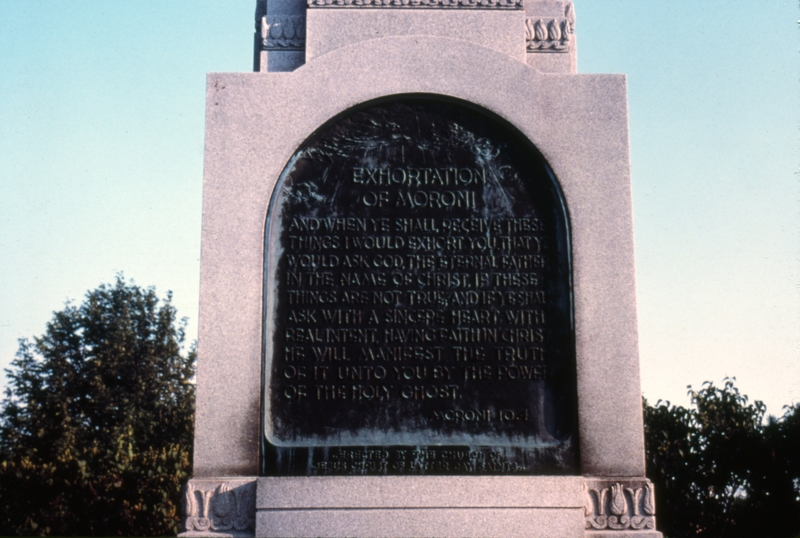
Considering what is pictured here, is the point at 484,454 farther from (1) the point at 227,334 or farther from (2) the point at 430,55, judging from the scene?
(2) the point at 430,55

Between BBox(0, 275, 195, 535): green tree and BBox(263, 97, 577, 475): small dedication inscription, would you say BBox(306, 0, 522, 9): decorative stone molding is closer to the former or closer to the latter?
BBox(263, 97, 577, 475): small dedication inscription

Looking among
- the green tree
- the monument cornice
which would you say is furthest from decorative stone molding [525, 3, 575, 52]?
the green tree

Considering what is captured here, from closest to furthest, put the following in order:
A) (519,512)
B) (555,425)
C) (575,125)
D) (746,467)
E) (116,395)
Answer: (519,512) → (555,425) → (575,125) → (746,467) → (116,395)

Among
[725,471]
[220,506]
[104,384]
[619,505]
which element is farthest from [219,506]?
[104,384]

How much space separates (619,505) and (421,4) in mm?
5071

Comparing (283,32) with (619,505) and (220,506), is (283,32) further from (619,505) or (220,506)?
(619,505)

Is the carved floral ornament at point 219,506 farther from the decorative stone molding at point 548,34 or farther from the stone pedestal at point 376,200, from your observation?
the decorative stone molding at point 548,34

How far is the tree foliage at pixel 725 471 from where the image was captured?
16844 mm

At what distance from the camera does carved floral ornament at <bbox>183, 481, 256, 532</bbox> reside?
243 inches

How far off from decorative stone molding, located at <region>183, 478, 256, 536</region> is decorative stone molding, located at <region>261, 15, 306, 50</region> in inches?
165

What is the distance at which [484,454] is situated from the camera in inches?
254

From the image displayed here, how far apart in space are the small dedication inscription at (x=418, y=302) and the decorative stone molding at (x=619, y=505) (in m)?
0.30

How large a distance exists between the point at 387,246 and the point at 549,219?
1.53m

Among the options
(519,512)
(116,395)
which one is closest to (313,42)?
(519,512)
